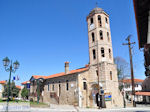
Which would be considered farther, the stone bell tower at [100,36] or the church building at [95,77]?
the stone bell tower at [100,36]

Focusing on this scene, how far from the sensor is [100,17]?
93.4ft

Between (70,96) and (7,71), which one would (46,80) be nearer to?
(70,96)

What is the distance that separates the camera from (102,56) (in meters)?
26.9

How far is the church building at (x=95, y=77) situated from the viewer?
81.0ft

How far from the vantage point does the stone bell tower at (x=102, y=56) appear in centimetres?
2469

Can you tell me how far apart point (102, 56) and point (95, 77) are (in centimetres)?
422

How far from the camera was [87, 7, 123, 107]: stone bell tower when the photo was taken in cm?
2469

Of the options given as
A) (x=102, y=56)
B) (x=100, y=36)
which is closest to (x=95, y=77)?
(x=102, y=56)

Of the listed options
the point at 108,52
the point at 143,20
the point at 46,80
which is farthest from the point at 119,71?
the point at 143,20

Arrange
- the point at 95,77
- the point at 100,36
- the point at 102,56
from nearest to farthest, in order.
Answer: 1. the point at 95,77
2. the point at 102,56
3. the point at 100,36

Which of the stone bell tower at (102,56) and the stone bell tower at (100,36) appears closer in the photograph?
the stone bell tower at (102,56)

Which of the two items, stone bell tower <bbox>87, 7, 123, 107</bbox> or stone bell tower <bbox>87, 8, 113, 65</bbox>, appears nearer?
stone bell tower <bbox>87, 7, 123, 107</bbox>

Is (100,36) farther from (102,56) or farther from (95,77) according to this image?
(95,77)

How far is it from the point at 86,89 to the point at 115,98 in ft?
17.8
